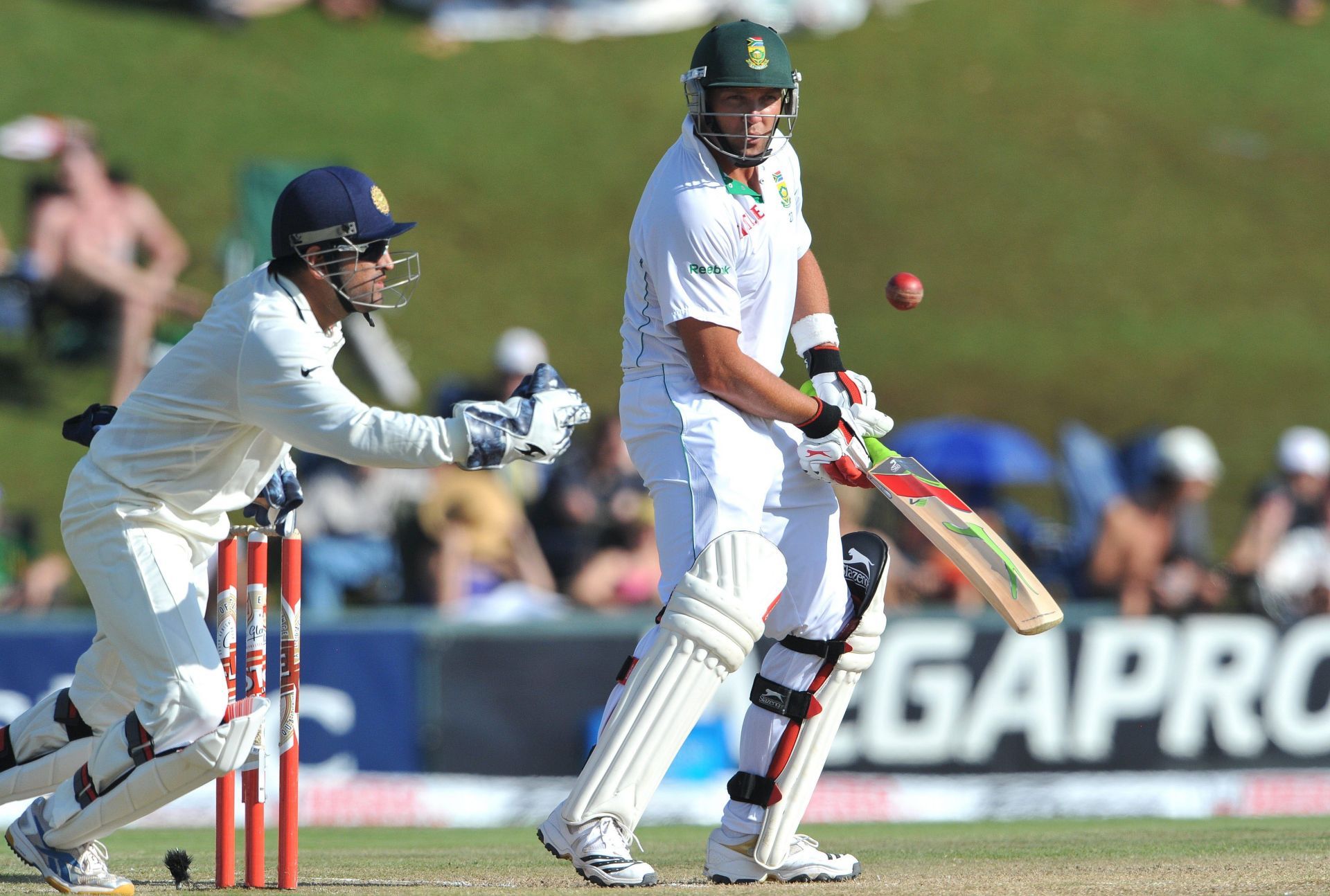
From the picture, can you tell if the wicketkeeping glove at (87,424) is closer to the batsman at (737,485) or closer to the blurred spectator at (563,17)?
the batsman at (737,485)

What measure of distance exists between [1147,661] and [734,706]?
6.40ft

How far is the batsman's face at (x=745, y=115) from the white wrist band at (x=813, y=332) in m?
0.54

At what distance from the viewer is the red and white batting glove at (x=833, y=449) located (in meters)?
4.10

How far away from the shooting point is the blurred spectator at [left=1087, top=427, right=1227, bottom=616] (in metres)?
8.64

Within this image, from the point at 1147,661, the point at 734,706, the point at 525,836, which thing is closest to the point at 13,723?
the point at 525,836

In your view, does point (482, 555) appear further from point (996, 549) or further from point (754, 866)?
point (996, 549)

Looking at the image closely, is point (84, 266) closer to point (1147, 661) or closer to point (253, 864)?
point (1147, 661)

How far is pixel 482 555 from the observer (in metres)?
8.77

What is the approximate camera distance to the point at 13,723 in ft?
14.2

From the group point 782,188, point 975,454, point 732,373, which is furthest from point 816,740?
point 975,454

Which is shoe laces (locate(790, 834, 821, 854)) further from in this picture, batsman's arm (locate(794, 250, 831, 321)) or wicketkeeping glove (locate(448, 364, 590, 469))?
batsman's arm (locate(794, 250, 831, 321))

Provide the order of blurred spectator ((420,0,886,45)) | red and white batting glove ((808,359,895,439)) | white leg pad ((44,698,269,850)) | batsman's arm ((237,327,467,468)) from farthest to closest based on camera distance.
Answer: blurred spectator ((420,0,886,45))
red and white batting glove ((808,359,895,439))
white leg pad ((44,698,269,850))
batsman's arm ((237,327,467,468))

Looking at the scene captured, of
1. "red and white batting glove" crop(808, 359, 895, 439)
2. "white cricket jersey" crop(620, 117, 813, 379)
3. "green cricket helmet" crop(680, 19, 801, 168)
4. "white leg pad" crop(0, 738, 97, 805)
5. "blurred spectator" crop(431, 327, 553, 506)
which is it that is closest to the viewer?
"white cricket jersey" crop(620, 117, 813, 379)

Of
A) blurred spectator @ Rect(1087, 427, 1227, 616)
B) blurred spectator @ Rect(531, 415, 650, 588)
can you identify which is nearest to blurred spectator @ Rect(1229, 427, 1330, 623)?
blurred spectator @ Rect(1087, 427, 1227, 616)
